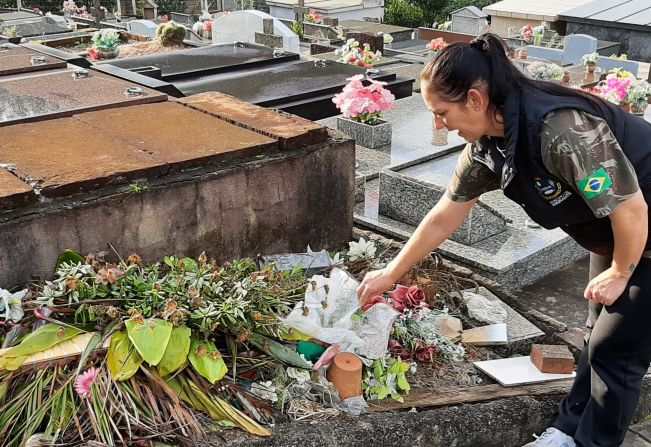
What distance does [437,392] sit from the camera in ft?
8.29

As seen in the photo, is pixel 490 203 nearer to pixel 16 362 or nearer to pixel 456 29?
pixel 16 362

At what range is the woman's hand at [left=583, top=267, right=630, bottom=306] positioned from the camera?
2170 millimetres

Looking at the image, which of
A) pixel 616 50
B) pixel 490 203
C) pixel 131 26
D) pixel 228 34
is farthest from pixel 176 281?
pixel 616 50

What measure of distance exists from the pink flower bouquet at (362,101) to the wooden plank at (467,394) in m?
3.60

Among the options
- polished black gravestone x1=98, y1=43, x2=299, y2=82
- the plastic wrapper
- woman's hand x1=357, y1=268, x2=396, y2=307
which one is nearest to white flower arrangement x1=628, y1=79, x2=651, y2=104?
polished black gravestone x1=98, y1=43, x2=299, y2=82

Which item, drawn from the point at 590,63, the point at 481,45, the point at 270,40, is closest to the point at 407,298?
the point at 481,45

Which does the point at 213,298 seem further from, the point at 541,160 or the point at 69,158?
the point at 541,160

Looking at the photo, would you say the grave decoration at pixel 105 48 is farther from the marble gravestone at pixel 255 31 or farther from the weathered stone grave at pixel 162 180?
the weathered stone grave at pixel 162 180

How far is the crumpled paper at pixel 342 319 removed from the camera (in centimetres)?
250

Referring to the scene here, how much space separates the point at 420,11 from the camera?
72.0 feet

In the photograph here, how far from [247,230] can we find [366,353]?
91 centimetres

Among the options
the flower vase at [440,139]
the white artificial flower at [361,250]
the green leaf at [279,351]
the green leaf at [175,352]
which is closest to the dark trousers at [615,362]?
the green leaf at [279,351]

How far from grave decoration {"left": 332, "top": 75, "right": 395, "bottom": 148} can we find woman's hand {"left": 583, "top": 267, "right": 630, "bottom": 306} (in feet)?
12.6

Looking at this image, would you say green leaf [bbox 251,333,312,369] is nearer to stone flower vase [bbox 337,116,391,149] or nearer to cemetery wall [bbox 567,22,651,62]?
stone flower vase [bbox 337,116,391,149]
